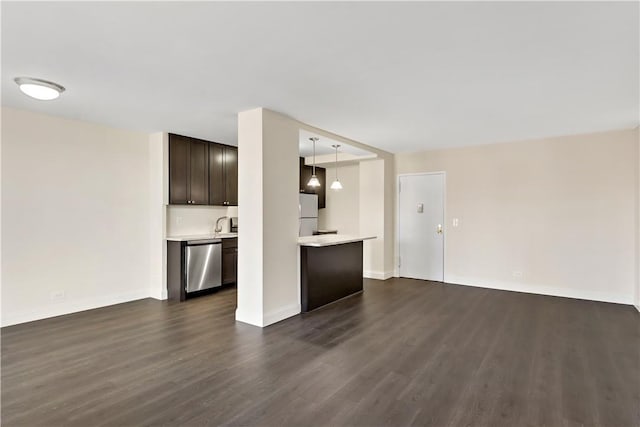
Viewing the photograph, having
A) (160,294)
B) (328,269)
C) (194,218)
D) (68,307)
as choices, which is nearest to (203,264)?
(160,294)

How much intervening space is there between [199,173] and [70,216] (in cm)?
176

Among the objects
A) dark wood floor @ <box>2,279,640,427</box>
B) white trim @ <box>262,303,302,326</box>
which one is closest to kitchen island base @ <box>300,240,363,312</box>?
white trim @ <box>262,303,302,326</box>

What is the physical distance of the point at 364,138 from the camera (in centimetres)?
516

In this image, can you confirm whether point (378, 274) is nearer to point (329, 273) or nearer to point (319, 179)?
point (329, 273)

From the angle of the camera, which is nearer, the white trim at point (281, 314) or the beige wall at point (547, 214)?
the white trim at point (281, 314)

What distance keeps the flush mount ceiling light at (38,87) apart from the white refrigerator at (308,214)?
4263mm

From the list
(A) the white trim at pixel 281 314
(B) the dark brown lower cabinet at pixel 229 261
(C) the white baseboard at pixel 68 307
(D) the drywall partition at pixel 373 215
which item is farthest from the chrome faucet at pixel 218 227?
(D) the drywall partition at pixel 373 215

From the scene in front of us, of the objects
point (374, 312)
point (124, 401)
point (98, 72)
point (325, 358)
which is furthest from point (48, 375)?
point (374, 312)

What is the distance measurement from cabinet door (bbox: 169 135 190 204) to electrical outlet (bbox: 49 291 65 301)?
1701mm

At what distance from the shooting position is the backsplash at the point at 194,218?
5141mm

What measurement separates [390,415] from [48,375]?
2546 mm

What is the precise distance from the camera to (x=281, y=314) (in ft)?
12.8

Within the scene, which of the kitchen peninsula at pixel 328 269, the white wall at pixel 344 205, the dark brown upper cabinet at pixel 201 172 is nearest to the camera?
the kitchen peninsula at pixel 328 269

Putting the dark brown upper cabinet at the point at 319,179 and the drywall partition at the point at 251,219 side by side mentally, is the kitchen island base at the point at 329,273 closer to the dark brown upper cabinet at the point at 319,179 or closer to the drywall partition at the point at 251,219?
the drywall partition at the point at 251,219
